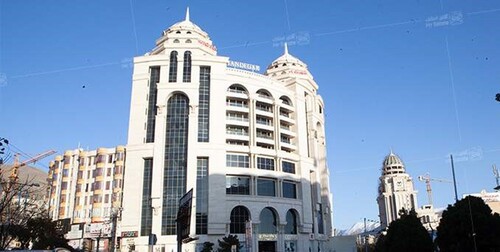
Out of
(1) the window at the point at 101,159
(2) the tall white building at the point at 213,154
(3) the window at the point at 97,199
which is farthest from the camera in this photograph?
(1) the window at the point at 101,159

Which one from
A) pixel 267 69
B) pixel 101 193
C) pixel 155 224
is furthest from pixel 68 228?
pixel 267 69

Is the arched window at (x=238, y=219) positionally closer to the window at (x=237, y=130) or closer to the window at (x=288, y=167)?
the window at (x=288, y=167)

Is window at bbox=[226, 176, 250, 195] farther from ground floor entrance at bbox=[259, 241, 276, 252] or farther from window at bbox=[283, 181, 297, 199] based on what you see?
ground floor entrance at bbox=[259, 241, 276, 252]

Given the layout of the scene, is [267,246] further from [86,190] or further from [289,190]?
[86,190]

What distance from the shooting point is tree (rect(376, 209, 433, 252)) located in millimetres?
48531

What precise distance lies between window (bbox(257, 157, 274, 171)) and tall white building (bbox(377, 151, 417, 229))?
111 meters

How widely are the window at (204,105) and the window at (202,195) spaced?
427cm

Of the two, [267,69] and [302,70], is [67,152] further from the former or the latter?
[302,70]

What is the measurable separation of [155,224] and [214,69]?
2740 cm

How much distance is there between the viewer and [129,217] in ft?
225

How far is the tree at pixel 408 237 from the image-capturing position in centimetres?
4853

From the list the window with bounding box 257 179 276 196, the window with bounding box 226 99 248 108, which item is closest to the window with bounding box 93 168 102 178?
the window with bounding box 226 99 248 108

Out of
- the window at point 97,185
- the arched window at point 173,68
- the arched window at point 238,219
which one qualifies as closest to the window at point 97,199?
the window at point 97,185

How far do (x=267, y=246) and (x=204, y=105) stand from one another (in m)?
25.2
